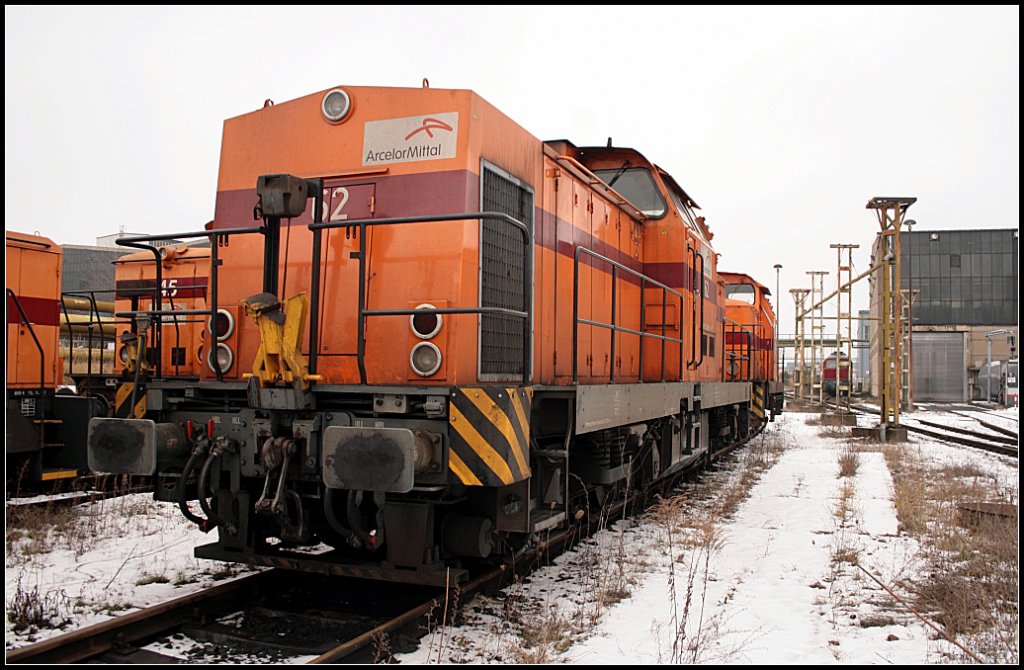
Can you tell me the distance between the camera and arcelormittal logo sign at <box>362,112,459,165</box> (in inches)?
185

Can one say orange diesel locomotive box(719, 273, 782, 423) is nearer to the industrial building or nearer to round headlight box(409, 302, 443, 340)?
round headlight box(409, 302, 443, 340)

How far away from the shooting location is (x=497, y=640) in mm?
4117

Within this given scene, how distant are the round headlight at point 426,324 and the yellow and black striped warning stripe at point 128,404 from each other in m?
1.82

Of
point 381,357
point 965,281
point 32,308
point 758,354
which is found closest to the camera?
point 381,357

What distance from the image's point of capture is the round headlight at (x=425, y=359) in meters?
4.51

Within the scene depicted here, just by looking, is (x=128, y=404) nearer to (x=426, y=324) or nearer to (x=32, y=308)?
(x=426, y=324)

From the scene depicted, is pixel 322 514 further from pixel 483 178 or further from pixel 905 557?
pixel 905 557

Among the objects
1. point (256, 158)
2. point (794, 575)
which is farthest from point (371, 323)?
point (794, 575)

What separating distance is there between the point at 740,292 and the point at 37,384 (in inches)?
512

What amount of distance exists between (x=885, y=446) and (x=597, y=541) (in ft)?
32.8

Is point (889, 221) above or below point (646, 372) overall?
above

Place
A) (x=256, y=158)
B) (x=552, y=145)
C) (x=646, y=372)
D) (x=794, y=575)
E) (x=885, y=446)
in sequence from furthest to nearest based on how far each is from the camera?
(x=885, y=446) < (x=646, y=372) < (x=552, y=145) < (x=794, y=575) < (x=256, y=158)

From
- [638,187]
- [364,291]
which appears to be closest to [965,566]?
[638,187]

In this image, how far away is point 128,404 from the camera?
196 inches
